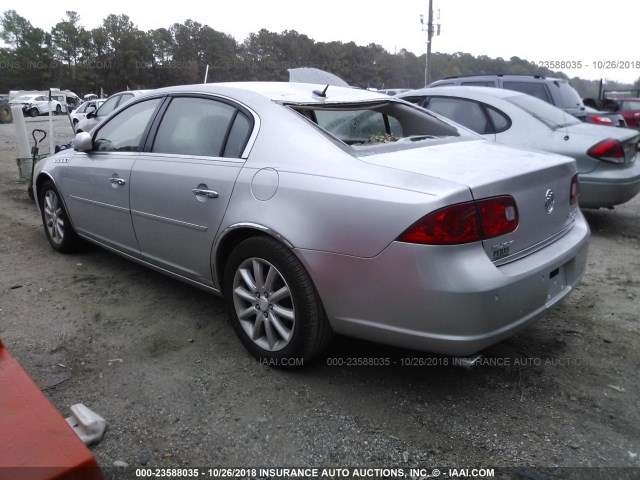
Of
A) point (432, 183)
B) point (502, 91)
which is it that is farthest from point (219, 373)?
point (502, 91)

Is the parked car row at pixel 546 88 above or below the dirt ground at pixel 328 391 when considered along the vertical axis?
above

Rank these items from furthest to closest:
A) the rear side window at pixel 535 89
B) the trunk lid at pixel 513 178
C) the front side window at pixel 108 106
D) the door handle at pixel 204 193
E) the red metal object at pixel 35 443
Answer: the front side window at pixel 108 106 < the rear side window at pixel 535 89 < the door handle at pixel 204 193 < the trunk lid at pixel 513 178 < the red metal object at pixel 35 443

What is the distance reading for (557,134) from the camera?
5453mm

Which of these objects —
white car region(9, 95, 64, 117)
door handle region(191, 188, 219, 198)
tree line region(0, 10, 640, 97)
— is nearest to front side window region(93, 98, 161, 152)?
door handle region(191, 188, 219, 198)

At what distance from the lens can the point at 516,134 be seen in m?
5.50

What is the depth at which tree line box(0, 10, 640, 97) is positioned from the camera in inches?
2298

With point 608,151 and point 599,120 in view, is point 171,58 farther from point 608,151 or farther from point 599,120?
point 608,151

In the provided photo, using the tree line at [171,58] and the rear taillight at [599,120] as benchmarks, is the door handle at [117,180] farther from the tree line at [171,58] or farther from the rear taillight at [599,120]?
the tree line at [171,58]

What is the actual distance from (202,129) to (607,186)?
4085mm

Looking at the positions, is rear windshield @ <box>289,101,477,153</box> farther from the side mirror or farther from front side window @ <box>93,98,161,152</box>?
the side mirror

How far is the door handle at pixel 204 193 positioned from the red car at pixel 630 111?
15.9 meters

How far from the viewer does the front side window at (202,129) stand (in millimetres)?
3004

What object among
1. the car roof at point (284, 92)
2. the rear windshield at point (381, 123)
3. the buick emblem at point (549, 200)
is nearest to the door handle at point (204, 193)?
the car roof at point (284, 92)

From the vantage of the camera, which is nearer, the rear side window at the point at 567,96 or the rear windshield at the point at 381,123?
the rear windshield at the point at 381,123
